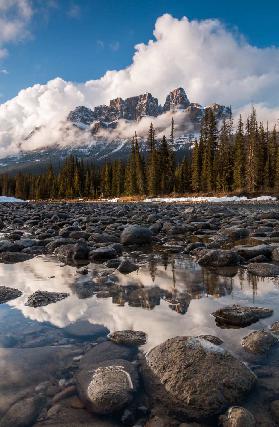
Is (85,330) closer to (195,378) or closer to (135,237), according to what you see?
(195,378)

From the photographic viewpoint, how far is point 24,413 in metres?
2.49

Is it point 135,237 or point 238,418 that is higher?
point 135,237

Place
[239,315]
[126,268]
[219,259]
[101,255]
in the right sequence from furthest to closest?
[101,255]
[219,259]
[126,268]
[239,315]

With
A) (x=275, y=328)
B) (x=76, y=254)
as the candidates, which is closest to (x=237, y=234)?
(x=76, y=254)

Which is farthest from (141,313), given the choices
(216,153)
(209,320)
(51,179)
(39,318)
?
(51,179)

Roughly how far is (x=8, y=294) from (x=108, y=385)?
114 inches

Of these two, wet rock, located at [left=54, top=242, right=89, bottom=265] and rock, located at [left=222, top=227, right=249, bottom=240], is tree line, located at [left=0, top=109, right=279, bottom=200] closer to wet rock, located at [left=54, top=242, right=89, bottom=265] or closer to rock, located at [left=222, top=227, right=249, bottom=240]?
rock, located at [left=222, top=227, right=249, bottom=240]

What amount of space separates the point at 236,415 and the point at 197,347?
0.66 meters

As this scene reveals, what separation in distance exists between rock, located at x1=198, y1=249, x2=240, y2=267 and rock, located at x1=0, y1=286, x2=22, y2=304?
335cm

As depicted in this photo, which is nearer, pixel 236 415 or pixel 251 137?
pixel 236 415

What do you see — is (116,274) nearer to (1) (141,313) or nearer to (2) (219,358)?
(1) (141,313)

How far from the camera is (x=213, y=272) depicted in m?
6.48

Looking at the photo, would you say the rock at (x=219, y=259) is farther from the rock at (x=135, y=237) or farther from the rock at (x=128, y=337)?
the rock at (x=128, y=337)

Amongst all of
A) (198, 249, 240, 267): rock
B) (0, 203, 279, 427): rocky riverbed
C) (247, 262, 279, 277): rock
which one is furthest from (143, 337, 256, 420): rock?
(198, 249, 240, 267): rock
